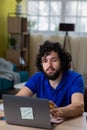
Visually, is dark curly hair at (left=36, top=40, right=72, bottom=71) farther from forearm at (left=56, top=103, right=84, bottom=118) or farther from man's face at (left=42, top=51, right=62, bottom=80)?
forearm at (left=56, top=103, right=84, bottom=118)

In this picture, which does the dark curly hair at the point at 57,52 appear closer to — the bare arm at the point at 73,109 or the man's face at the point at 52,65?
the man's face at the point at 52,65

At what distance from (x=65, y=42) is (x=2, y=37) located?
1.41 m

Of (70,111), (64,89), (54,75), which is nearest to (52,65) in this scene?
(54,75)

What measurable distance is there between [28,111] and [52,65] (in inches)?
21.9

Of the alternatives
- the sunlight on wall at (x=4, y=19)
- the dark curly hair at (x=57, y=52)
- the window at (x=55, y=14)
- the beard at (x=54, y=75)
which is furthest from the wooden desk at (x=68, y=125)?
the window at (x=55, y=14)

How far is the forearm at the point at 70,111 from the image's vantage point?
1.89 m

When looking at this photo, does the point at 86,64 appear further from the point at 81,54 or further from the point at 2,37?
the point at 2,37

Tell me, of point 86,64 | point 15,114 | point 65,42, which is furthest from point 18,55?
point 15,114

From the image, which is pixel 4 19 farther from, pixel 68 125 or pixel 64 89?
pixel 68 125

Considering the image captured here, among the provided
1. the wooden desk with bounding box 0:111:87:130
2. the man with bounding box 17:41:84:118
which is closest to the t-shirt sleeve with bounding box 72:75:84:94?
the man with bounding box 17:41:84:118

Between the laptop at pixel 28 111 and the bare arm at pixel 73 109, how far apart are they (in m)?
0.09

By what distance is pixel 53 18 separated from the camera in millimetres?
7012

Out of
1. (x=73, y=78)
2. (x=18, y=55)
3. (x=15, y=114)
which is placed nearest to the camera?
(x=15, y=114)

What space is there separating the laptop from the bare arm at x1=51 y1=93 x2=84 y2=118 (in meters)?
0.09
